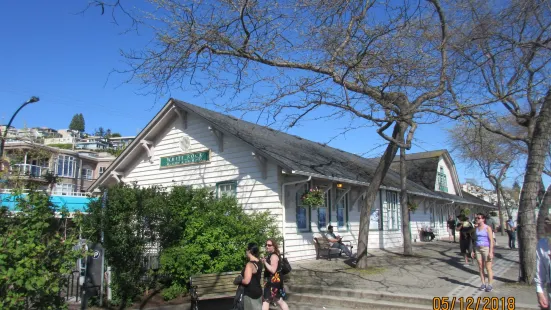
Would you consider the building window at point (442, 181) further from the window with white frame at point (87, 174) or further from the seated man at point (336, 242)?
the window with white frame at point (87, 174)

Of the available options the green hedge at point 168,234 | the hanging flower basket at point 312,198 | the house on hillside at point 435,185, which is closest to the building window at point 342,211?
the hanging flower basket at point 312,198

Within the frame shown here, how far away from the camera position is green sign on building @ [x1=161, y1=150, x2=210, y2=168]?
16422 millimetres

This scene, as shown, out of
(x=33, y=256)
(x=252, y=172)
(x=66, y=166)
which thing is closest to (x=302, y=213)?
(x=252, y=172)

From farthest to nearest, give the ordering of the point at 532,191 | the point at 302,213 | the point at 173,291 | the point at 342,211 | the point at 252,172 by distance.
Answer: the point at 342,211 → the point at 302,213 → the point at 252,172 → the point at 532,191 → the point at 173,291

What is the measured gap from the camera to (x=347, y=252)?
50.4 feet

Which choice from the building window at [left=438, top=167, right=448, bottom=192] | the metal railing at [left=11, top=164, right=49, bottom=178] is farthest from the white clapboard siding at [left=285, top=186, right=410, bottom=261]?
the building window at [left=438, top=167, right=448, bottom=192]

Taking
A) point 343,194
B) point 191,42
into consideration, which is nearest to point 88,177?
point 343,194

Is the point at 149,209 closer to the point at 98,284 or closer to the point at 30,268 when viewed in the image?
the point at 98,284

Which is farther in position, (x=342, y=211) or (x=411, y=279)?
(x=342, y=211)

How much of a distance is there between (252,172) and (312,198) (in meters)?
2.47

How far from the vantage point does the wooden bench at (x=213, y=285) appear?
8.93 meters

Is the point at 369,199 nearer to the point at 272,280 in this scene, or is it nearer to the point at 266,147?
the point at 266,147

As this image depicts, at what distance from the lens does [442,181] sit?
31766mm

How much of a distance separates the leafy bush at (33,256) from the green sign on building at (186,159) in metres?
10.6
